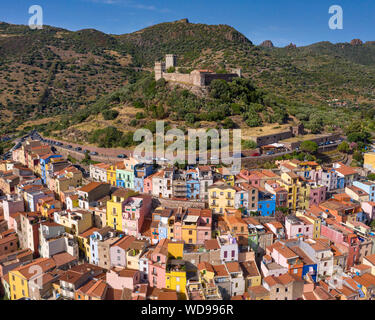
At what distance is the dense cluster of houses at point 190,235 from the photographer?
594 inches

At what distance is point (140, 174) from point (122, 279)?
9623 mm

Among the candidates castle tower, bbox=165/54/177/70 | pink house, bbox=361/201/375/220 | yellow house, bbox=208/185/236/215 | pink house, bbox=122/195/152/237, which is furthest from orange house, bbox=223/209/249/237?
castle tower, bbox=165/54/177/70

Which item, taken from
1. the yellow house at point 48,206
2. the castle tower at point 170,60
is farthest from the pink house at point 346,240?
the castle tower at point 170,60

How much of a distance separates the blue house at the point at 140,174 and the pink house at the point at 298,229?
33.5ft

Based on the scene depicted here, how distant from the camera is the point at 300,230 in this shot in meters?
18.4

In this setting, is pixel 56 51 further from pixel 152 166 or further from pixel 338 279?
pixel 338 279

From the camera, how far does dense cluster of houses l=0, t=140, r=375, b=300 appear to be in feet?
49.5

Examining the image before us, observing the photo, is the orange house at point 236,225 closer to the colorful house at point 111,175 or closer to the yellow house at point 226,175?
the yellow house at point 226,175

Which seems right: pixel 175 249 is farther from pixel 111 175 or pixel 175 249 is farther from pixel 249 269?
pixel 111 175

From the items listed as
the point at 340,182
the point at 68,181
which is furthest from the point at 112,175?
the point at 340,182

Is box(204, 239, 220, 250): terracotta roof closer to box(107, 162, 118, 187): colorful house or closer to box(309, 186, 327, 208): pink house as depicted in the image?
box(309, 186, 327, 208): pink house

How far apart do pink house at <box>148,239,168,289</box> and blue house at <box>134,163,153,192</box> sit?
7869 millimetres

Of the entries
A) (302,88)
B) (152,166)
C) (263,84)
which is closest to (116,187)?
(152,166)

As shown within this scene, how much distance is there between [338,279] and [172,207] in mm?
10508
